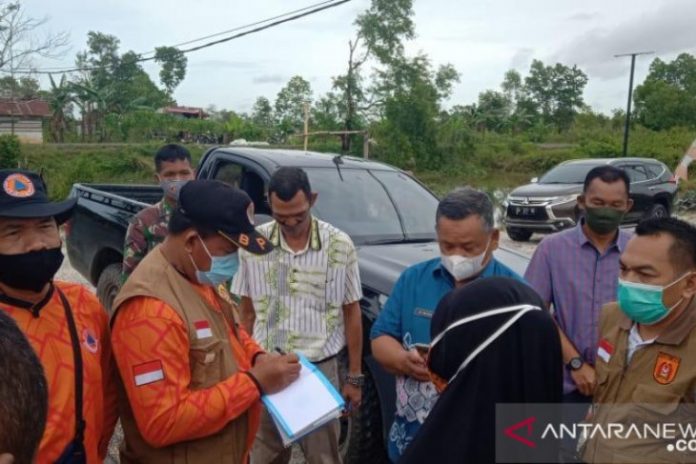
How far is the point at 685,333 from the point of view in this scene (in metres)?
2.06

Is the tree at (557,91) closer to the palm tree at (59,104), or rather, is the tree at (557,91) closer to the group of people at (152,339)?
the palm tree at (59,104)

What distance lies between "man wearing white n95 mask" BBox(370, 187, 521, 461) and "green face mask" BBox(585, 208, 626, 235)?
0.68 m

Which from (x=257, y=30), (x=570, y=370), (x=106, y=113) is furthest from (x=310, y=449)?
(x=106, y=113)

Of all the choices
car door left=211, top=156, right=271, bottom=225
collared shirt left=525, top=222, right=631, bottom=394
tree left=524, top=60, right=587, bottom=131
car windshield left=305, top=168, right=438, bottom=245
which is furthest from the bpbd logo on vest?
tree left=524, top=60, right=587, bottom=131

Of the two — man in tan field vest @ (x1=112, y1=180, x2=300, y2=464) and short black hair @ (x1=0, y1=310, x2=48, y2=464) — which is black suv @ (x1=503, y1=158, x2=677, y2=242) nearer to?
man in tan field vest @ (x1=112, y1=180, x2=300, y2=464)

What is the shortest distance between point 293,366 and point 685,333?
130 centimetres

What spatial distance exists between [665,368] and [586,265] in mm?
916

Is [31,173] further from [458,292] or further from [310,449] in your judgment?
[310,449]

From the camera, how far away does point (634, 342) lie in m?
2.20

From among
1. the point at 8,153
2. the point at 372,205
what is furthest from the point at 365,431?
the point at 8,153

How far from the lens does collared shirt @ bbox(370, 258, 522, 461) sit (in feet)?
8.11

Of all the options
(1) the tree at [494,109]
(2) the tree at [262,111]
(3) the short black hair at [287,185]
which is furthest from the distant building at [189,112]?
(3) the short black hair at [287,185]

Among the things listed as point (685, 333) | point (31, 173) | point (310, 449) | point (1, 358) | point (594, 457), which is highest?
point (31, 173)

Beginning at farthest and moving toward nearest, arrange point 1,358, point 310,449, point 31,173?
point 310,449, point 31,173, point 1,358
